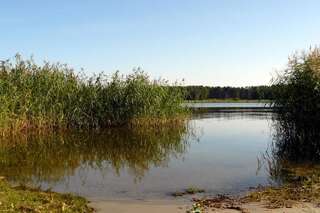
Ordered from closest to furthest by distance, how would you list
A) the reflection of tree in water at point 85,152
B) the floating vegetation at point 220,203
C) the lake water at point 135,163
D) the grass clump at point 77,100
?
the floating vegetation at point 220,203 → the lake water at point 135,163 → the reflection of tree in water at point 85,152 → the grass clump at point 77,100

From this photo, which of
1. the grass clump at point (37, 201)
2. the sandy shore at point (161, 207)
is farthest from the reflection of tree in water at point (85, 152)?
the sandy shore at point (161, 207)

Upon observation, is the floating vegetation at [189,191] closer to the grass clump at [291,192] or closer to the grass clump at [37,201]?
the grass clump at [291,192]

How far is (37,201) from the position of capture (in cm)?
895

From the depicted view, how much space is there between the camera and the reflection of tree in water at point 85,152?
13.9 m

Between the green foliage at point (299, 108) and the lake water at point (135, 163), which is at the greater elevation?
the green foliage at point (299, 108)

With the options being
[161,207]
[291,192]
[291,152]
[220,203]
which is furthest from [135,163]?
[291,192]

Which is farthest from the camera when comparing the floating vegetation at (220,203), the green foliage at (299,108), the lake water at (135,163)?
the green foliage at (299,108)

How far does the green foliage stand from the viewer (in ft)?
53.9

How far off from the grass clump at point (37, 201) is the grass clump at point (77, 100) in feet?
41.9

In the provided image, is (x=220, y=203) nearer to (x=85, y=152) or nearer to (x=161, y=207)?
(x=161, y=207)

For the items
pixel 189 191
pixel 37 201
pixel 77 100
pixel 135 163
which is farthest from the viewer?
pixel 77 100

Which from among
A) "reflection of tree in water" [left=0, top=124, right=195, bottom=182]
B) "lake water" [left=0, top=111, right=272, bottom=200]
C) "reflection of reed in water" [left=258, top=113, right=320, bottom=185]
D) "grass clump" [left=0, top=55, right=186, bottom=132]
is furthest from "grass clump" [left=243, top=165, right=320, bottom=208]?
"grass clump" [left=0, top=55, right=186, bottom=132]

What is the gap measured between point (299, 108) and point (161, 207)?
9.70 meters

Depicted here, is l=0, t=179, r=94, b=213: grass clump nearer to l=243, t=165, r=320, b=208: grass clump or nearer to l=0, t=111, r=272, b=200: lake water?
l=0, t=111, r=272, b=200: lake water
